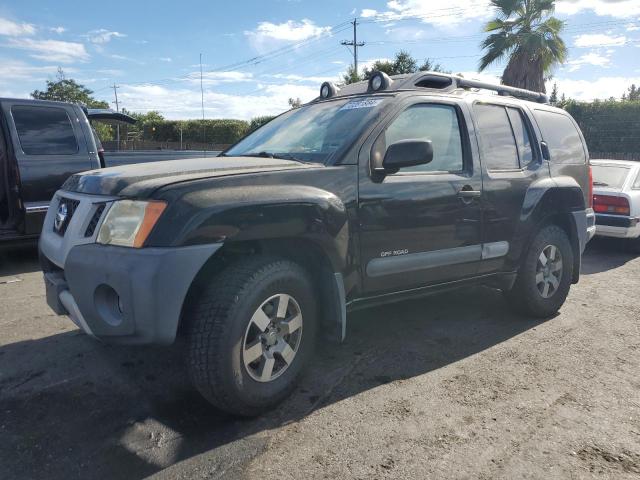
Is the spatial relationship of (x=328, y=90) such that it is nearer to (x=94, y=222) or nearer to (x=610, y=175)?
(x=94, y=222)

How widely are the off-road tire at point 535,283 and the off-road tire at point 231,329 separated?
7.77 feet

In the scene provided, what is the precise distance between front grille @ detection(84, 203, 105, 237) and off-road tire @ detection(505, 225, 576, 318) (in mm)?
3262

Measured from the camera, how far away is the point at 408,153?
3043 millimetres

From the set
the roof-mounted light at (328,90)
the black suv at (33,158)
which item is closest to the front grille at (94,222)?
the roof-mounted light at (328,90)

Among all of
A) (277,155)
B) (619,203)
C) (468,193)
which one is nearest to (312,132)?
(277,155)

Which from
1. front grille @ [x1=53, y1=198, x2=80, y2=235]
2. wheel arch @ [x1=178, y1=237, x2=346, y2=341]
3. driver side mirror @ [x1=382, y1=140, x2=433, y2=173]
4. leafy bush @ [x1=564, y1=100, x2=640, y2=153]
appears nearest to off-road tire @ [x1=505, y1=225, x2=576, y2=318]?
driver side mirror @ [x1=382, y1=140, x2=433, y2=173]

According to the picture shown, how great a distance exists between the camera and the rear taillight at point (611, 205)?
7.33 metres

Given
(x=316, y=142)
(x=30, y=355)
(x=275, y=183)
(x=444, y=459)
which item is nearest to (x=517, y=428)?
(x=444, y=459)

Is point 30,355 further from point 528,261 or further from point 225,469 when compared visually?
point 528,261

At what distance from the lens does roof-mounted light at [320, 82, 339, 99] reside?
4199mm

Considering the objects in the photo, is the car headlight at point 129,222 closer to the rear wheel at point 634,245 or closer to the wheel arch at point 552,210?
the wheel arch at point 552,210

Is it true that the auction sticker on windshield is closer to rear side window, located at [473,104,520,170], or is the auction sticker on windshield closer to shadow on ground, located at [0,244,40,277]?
rear side window, located at [473,104,520,170]

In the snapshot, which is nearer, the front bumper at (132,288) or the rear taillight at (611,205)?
the front bumper at (132,288)

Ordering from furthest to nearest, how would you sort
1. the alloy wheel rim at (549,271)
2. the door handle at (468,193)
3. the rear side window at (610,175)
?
1. the rear side window at (610,175)
2. the alloy wheel rim at (549,271)
3. the door handle at (468,193)
